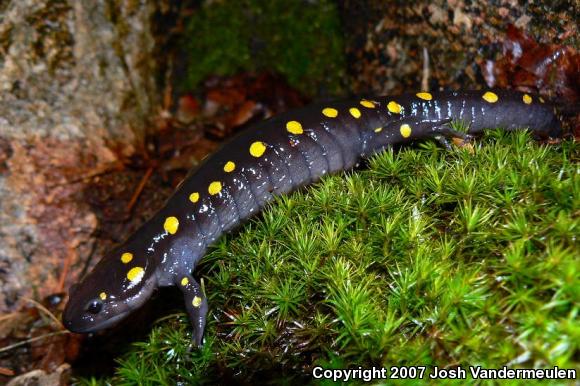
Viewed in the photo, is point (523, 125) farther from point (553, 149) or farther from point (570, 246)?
point (570, 246)

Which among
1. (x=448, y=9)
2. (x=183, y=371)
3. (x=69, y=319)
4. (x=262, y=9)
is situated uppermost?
(x=262, y=9)

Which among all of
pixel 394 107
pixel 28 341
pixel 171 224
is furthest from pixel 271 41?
pixel 28 341

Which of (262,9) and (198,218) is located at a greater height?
(262,9)

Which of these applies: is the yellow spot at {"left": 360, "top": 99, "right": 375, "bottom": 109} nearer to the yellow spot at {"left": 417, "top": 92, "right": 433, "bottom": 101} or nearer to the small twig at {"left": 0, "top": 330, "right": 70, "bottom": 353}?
the yellow spot at {"left": 417, "top": 92, "right": 433, "bottom": 101}

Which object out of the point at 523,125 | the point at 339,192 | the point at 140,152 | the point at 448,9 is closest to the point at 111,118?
the point at 140,152

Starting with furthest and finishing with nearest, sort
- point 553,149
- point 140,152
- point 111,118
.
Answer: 1. point 140,152
2. point 111,118
3. point 553,149

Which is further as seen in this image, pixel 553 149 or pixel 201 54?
pixel 201 54

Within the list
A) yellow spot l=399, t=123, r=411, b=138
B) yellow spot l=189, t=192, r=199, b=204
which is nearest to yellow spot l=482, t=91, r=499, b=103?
yellow spot l=399, t=123, r=411, b=138

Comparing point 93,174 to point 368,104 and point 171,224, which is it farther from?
point 368,104

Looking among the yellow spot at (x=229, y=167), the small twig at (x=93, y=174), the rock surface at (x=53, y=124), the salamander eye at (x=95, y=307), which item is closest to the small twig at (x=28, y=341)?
the rock surface at (x=53, y=124)
